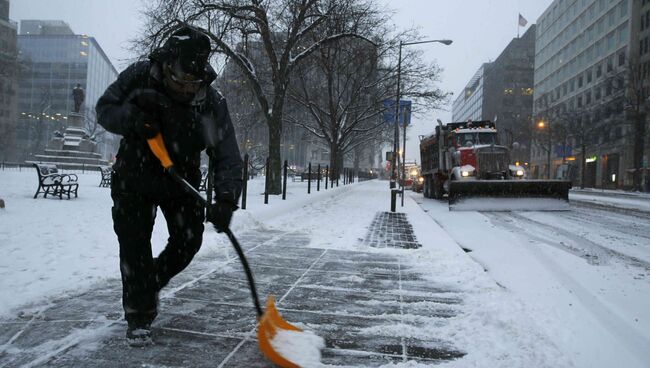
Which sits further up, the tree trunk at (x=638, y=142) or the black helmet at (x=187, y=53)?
the tree trunk at (x=638, y=142)

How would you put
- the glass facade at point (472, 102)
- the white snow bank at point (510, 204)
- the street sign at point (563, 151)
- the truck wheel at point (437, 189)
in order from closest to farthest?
the white snow bank at point (510, 204)
the truck wheel at point (437, 189)
the street sign at point (563, 151)
the glass facade at point (472, 102)

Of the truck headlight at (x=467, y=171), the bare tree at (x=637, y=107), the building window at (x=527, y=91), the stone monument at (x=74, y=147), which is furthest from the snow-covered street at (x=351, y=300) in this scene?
the building window at (x=527, y=91)

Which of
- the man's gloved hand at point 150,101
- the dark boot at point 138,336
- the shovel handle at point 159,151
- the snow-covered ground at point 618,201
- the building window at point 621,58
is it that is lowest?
the dark boot at point 138,336

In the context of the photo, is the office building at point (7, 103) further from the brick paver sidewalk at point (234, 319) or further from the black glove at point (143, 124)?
the black glove at point (143, 124)

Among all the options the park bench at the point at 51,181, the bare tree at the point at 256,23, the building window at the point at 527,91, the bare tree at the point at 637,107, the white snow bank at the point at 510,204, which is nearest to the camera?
the park bench at the point at 51,181

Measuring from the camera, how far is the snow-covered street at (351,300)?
9.33ft

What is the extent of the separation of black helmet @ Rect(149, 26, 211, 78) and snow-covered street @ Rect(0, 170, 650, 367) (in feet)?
5.50

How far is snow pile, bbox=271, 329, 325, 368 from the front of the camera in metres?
2.52

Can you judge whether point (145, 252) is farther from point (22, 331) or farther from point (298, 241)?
point (298, 241)

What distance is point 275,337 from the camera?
2635 millimetres

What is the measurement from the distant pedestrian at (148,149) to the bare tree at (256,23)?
12979 mm

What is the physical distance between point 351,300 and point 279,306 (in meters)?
0.66

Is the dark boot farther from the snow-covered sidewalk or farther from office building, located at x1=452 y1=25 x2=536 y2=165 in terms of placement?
office building, located at x1=452 y1=25 x2=536 y2=165

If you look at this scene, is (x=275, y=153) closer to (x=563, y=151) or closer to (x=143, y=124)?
(x=143, y=124)
